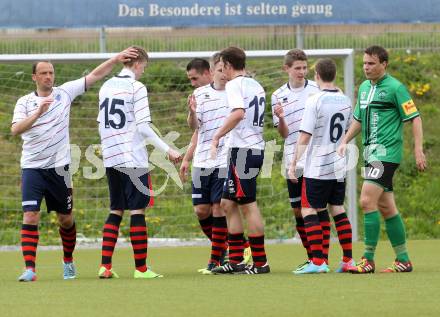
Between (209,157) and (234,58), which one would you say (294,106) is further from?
(234,58)

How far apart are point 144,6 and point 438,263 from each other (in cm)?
783

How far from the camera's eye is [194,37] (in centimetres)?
1809

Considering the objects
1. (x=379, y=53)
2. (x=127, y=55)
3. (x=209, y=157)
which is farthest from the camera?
(x=209, y=157)

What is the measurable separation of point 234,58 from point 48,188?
2.05 m

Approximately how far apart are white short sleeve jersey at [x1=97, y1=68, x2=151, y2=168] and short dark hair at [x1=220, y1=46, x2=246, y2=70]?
2.76 feet

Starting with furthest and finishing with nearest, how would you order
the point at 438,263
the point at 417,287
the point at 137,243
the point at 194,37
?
the point at 194,37
the point at 438,263
the point at 137,243
the point at 417,287

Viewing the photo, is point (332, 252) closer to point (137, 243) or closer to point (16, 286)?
point (137, 243)

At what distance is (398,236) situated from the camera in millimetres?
9539

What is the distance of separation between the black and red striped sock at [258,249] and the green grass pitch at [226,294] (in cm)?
18

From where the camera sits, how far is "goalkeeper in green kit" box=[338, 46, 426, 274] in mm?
9289

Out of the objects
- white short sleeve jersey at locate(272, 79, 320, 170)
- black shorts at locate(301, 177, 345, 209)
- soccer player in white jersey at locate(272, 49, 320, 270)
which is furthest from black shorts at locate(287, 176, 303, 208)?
black shorts at locate(301, 177, 345, 209)

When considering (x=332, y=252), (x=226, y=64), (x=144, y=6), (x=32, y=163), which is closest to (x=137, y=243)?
(x=32, y=163)

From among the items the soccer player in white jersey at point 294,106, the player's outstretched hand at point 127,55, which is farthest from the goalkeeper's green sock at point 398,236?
the player's outstretched hand at point 127,55

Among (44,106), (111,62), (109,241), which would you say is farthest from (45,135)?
(109,241)
